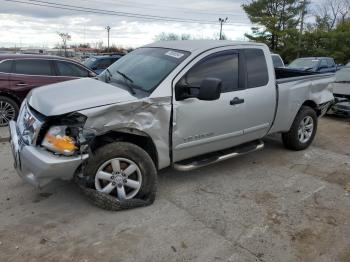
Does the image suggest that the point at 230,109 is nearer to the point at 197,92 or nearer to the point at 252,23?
the point at 197,92

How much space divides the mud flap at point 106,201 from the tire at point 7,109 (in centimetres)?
493

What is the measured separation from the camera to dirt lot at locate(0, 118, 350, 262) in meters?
3.23

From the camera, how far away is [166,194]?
4.40 meters

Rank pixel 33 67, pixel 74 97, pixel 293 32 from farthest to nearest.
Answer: pixel 293 32
pixel 33 67
pixel 74 97

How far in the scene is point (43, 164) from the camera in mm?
3379

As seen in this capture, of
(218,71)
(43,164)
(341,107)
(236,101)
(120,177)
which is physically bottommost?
(120,177)

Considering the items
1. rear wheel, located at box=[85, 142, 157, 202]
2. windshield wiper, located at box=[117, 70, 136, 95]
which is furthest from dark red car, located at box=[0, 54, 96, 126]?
rear wheel, located at box=[85, 142, 157, 202]

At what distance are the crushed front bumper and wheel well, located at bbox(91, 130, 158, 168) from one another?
12.0 inches

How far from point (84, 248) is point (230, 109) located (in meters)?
2.42

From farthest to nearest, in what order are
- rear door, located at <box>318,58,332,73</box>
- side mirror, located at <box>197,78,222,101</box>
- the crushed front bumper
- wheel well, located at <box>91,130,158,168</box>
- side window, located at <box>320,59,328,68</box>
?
side window, located at <box>320,59,328,68</box> < rear door, located at <box>318,58,332,73</box> < side mirror, located at <box>197,78,222,101</box> < wheel well, located at <box>91,130,158,168</box> < the crushed front bumper

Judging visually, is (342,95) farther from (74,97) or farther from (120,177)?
(74,97)

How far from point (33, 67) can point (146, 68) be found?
16.2 ft

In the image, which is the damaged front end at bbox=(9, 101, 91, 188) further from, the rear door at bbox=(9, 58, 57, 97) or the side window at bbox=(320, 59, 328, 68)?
the side window at bbox=(320, 59, 328, 68)

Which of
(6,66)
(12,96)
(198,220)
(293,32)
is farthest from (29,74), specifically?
(293,32)
